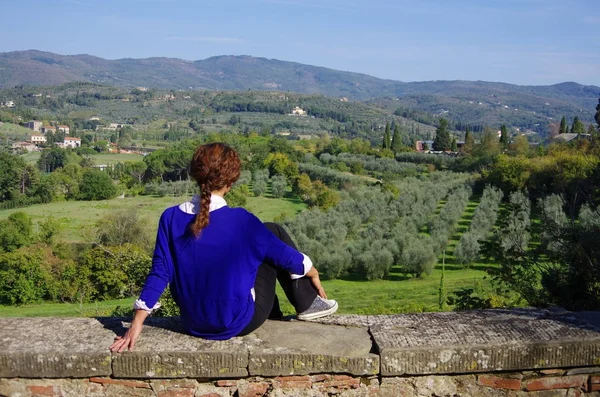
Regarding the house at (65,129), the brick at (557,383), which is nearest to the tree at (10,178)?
the brick at (557,383)

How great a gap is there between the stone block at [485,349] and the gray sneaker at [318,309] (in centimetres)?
34

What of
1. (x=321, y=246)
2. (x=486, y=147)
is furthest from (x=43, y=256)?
(x=486, y=147)

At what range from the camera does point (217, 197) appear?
333cm

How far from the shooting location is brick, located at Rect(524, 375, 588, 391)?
3.35 metres

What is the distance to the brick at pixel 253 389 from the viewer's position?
3273 mm

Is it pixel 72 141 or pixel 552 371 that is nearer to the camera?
pixel 552 371

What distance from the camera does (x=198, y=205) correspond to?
3.37 meters

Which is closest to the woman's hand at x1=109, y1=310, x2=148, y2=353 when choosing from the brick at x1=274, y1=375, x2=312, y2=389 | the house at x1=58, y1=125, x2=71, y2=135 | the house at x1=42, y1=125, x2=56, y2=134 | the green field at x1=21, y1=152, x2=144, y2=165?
the brick at x1=274, y1=375, x2=312, y2=389

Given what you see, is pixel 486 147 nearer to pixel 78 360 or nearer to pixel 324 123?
pixel 78 360

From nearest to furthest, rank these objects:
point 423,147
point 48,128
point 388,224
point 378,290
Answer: point 378,290
point 388,224
point 423,147
point 48,128

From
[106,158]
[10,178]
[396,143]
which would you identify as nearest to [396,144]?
[396,143]

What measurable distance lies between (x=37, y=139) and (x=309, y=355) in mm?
134872

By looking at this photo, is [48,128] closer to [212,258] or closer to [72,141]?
[72,141]

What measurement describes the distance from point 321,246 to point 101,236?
13.1m
